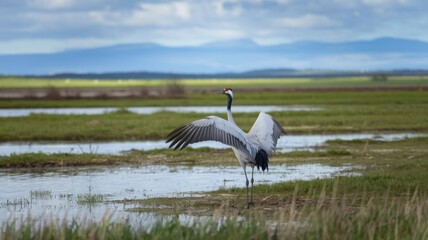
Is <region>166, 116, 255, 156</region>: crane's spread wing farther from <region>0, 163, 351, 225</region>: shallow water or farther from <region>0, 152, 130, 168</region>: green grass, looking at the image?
<region>0, 152, 130, 168</region>: green grass

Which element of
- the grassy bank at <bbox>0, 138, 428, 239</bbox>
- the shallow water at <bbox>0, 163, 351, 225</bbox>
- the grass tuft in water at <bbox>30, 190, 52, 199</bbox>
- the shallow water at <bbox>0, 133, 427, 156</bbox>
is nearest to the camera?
the grassy bank at <bbox>0, 138, 428, 239</bbox>

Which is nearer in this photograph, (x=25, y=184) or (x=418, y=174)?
(x=418, y=174)

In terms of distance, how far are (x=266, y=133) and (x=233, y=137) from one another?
4.80ft

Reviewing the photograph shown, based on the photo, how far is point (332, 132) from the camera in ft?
112

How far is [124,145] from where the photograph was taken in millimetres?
29516

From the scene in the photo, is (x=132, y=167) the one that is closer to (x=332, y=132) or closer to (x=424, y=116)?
(x=332, y=132)

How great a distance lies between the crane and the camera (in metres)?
14.1

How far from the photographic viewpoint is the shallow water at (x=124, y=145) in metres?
27.2

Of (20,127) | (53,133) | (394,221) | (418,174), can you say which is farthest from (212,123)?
(20,127)

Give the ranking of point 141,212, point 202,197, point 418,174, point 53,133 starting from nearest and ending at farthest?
point 141,212 < point 202,197 < point 418,174 < point 53,133

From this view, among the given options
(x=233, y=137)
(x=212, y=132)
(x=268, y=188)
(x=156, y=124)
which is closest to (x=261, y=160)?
(x=233, y=137)

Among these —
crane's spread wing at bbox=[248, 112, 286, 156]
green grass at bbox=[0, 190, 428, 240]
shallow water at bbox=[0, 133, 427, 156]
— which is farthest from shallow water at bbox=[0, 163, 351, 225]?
shallow water at bbox=[0, 133, 427, 156]

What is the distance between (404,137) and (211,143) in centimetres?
715

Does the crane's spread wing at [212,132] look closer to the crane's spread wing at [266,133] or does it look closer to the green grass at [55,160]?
the crane's spread wing at [266,133]
